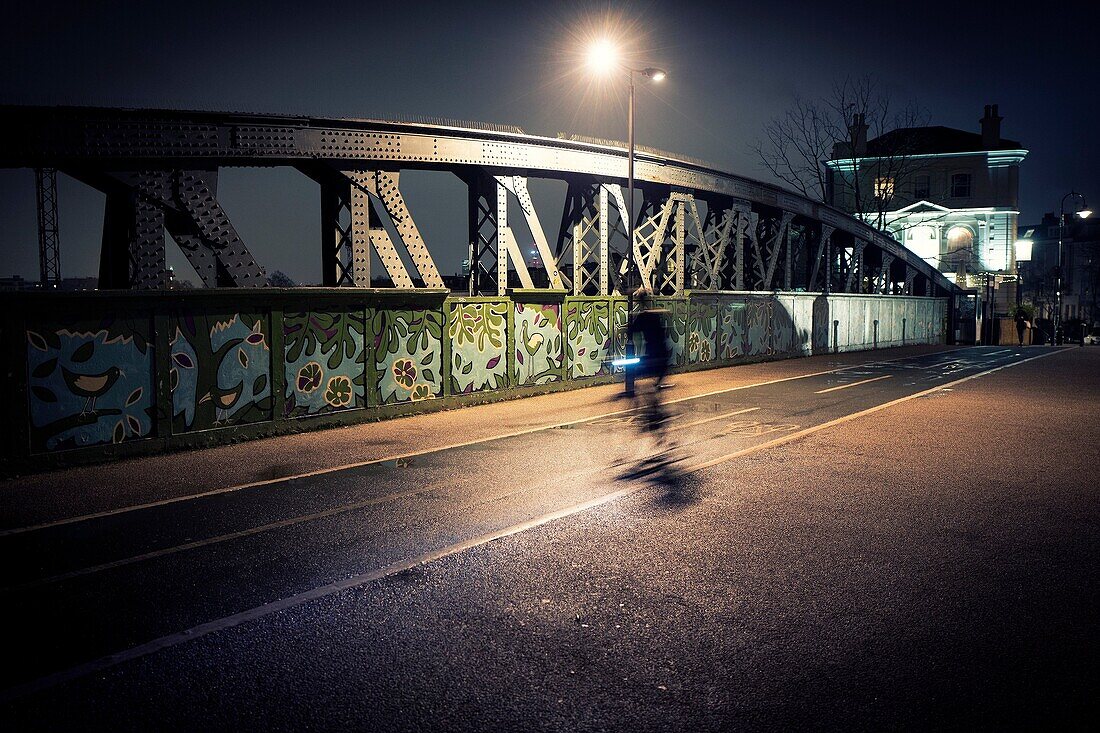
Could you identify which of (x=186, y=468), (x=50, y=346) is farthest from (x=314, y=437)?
(x=50, y=346)

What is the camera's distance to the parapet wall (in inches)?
334

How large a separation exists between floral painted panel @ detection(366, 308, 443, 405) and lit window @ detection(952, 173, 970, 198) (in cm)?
6500

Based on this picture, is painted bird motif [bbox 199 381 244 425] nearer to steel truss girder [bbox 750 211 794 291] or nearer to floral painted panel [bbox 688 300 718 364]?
floral painted panel [bbox 688 300 718 364]

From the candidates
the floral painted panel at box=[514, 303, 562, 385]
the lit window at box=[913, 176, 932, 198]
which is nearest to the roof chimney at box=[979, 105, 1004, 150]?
the lit window at box=[913, 176, 932, 198]

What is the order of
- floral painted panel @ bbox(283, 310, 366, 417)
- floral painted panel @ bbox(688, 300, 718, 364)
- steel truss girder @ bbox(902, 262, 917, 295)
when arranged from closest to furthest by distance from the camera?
floral painted panel @ bbox(283, 310, 366, 417), floral painted panel @ bbox(688, 300, 718, 364), steel truss girder @ bbox(902, 262, 917, 295)

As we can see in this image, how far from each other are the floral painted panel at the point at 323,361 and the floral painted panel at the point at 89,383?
206cm

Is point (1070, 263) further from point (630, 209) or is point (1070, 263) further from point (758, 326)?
point (630, 209)

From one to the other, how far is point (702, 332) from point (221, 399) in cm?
1514

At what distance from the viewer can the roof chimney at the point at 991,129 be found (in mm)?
63875

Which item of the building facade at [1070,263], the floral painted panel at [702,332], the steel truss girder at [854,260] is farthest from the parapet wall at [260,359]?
the building facade at [1070,263]

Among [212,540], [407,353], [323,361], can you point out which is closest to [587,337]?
[407,353]

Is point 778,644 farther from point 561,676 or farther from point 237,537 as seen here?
point 237,537

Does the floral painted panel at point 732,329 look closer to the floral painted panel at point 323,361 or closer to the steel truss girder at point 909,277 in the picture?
the floral painted panel at point 323,361

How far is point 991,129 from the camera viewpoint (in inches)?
2520
